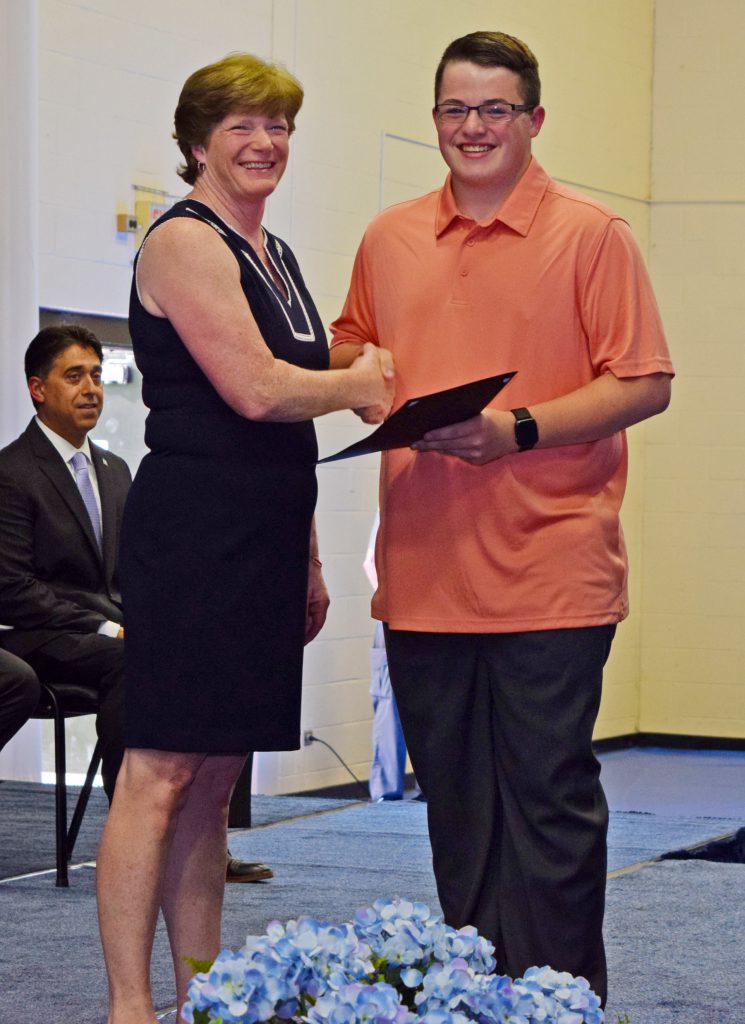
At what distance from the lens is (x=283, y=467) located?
2.08 m

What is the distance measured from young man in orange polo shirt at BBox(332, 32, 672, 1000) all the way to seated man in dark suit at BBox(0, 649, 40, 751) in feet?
5.64

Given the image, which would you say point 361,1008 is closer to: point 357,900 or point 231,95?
point 231,95

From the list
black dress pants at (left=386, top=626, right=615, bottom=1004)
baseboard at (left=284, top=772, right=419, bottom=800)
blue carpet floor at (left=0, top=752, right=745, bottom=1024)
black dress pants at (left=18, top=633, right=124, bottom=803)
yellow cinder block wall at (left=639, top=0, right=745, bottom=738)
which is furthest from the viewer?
yellow cinder block wall at (left=639, top=0, right=745, bottom=738)

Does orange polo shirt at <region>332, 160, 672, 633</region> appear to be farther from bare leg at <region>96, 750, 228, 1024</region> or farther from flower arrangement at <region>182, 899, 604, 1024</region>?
flower arrangement at <region>182, 899, 604, 1024</region>

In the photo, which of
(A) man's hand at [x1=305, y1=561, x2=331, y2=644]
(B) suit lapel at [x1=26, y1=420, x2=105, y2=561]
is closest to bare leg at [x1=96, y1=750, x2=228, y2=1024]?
(A) man's hand at [x1=305, y1=561, x2=331, y2=644]

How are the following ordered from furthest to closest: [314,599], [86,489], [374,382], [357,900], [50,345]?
[50,345]
[86,489]
[357,900]
[314,599]
[374,382]

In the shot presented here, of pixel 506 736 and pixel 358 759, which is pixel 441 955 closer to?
pixel 506 736

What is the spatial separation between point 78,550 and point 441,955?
2935 mm

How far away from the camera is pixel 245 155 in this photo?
2076 millimetres

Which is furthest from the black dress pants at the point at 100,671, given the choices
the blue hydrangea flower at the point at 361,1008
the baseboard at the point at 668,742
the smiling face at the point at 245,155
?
the baseboard at the point at 668,742

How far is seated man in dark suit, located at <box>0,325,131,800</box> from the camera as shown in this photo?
385cm

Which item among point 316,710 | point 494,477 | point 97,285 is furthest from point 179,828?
point 316,710

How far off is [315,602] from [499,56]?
0.80m

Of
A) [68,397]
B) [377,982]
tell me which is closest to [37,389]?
[68,397]
